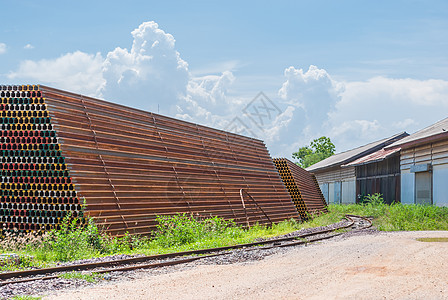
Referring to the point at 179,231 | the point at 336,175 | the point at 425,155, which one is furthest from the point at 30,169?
the point at 336,175

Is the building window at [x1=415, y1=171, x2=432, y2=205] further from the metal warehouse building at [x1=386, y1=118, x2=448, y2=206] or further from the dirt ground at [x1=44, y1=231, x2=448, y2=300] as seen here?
the dirt ground at [x1=44, y1=231, x2=448, y2=300]

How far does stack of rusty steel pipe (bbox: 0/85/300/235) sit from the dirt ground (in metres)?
4.39

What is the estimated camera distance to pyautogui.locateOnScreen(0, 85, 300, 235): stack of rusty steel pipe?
11930mm

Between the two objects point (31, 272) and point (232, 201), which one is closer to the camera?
point (31, 272)

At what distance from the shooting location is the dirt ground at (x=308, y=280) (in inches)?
261

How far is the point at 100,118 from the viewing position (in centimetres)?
1358

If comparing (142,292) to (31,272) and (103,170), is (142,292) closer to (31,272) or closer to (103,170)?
(31,272)

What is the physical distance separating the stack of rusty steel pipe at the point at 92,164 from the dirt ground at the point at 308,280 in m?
4.39

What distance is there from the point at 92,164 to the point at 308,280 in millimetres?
7246

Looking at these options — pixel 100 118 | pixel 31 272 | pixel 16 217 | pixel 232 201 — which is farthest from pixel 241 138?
pixel 31 272

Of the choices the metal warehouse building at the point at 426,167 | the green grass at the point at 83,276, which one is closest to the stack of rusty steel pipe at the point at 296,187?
the metal warehouse building at the point at 426,167

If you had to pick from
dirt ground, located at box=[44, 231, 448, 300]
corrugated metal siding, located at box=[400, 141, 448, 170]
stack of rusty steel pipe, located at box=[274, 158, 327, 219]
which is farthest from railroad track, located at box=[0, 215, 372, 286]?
stack of rusty steel pipe, located at box=[274, 158, 327, 219]

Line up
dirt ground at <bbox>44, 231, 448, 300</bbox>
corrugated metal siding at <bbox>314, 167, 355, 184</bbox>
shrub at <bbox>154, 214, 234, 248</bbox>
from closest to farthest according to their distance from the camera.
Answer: dirt ground at <bbox>44, 231, 448, 300</bbox> < shrub at <bbox>154, 214, 234, 248</bbox> < corrugated metal siding at <bbox>314, 167, 355, 184</bbox>

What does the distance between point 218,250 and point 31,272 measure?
4.73 m
